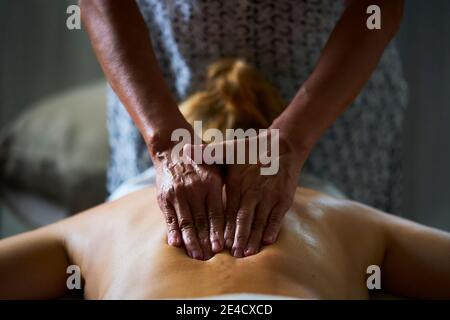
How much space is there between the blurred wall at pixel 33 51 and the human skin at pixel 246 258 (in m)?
1.05

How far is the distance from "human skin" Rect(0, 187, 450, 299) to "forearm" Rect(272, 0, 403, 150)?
11 cm

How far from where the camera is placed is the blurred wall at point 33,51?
1997 millimetres

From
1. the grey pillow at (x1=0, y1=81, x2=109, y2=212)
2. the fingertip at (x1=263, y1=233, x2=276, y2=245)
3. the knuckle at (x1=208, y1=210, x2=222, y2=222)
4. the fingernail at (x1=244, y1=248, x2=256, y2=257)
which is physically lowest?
the grey pillow at (x1=0, y1=81, x2=109, y2=212)

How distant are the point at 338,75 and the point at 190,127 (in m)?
0.27

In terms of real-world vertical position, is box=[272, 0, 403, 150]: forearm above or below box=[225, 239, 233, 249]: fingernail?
above

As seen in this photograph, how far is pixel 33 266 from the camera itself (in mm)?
1029

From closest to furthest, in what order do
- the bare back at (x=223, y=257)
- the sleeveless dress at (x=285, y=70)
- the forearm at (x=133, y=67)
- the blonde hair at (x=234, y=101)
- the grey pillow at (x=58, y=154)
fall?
the bare back at (x=223, y=257), the forearm at (x=133, y=67), the blonde hair at (x=234, y=101), the sleeveless dress at (x=285, y=70), the grey pillow at (x=58, y=154)

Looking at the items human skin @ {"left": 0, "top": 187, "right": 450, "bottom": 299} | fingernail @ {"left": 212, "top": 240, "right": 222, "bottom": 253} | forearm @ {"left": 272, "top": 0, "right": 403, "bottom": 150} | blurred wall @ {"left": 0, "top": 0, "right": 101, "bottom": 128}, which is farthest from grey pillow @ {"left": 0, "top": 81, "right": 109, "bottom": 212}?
fingernail @ {"left": 212, "top": 240, "right": 222, "bottom": 253}

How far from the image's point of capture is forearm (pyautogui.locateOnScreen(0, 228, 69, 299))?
1007mm

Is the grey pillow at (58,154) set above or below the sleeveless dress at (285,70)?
below

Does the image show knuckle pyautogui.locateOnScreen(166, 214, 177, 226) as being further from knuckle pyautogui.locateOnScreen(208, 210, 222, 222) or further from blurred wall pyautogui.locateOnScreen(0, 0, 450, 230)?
blurred wall pyautogui.locateOnScreen(0, 0, 450, 230)

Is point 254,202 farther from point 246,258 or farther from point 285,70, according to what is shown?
point 285,70

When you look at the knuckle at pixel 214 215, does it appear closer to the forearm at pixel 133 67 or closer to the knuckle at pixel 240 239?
the knuckle at pixel 240 239

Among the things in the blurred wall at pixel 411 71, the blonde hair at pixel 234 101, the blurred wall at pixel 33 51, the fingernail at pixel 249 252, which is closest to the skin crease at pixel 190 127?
the fingernail at pixel 249 252
